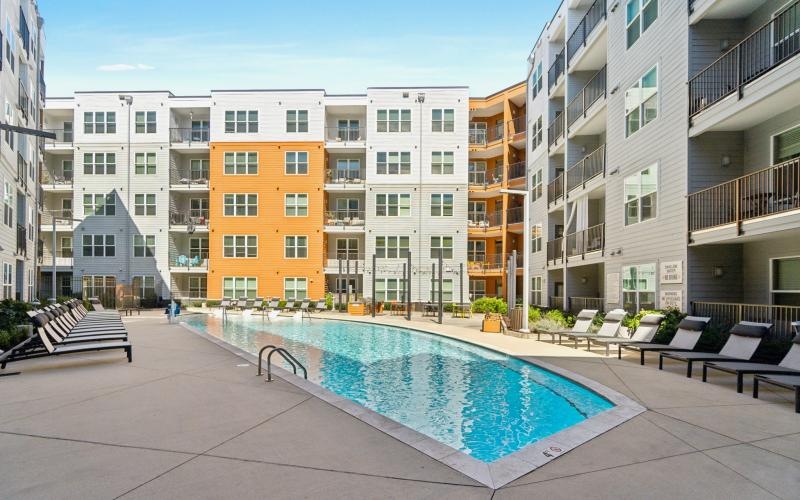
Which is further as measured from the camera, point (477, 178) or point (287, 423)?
point (477, 178)

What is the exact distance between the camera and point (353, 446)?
5.47m

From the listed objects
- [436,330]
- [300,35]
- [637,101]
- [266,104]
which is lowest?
[436,330]

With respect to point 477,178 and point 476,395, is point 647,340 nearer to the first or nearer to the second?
point 476,395

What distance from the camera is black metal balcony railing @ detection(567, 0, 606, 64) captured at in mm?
21731

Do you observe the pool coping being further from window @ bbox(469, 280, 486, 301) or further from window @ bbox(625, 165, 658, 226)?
window @ bbox(469, 280, 486, 301)

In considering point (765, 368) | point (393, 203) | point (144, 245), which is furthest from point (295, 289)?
point (765, 368)

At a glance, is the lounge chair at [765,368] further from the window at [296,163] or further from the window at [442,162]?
the window at [296,163]

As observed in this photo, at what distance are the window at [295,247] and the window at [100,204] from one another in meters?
13.8

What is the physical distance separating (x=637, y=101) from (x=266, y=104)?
29.6 metres

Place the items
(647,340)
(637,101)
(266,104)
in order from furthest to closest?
(266,104) → (637,101) → (647,340)

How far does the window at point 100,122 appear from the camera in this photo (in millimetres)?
40875

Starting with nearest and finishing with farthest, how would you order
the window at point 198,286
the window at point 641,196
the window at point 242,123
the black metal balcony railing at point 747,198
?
the black metal balcony railing at point 747,198
the window at point 641,196
the window at point 242,123
the window at point 198,286

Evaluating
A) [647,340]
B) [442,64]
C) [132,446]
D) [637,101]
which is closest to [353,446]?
[132,446]

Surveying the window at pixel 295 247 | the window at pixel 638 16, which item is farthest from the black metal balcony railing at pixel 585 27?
the window at pixel 295 247
